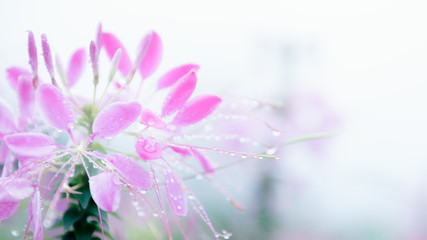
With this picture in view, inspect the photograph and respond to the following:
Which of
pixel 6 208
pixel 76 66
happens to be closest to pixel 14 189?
pixel 6 208

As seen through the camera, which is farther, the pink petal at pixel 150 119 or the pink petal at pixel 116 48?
the pink petal at pixel 116 48

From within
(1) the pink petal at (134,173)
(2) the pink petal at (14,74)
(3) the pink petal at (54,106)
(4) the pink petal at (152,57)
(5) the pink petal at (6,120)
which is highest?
(4) the pink petal at (152,57)

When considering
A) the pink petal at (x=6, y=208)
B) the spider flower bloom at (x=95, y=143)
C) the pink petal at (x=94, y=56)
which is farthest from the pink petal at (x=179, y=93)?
the pink petal at (x=6, y=208)

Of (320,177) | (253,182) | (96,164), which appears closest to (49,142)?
(96,164)

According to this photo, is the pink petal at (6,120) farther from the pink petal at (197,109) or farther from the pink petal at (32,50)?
the pink petal at (197,109)

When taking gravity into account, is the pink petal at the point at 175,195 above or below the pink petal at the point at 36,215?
above

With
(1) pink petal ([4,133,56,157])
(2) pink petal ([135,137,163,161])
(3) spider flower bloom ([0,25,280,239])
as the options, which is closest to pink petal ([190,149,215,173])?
(3) spider flower bloom ([0,25,280,239])
